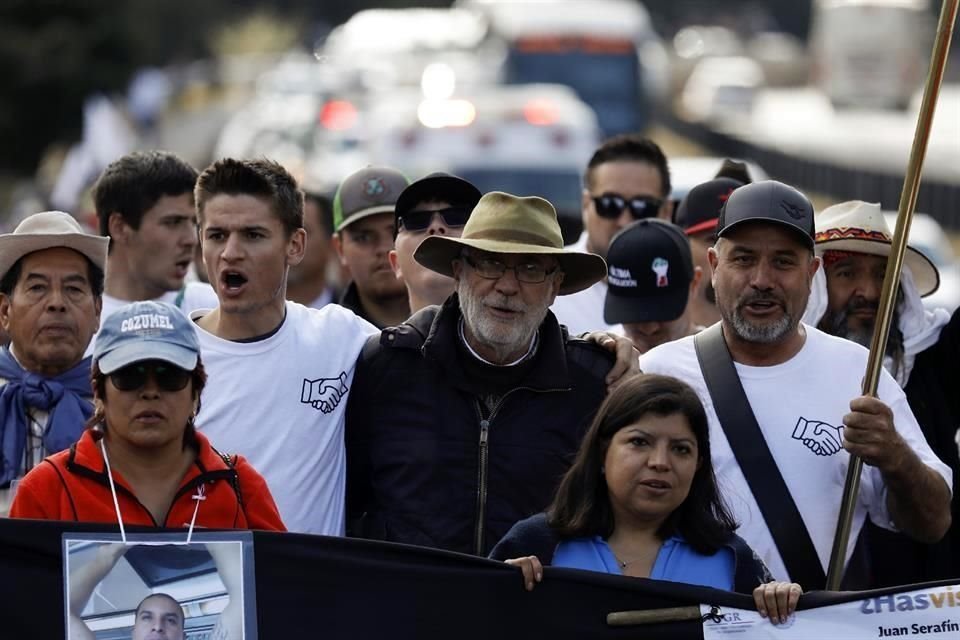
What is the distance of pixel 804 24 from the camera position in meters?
133

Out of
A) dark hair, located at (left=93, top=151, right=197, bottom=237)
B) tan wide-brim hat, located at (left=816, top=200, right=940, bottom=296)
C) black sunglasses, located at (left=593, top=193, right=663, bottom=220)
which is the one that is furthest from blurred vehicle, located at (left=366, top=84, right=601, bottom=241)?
tan wide-brim hat, located at (left=816, top=200, right=940, bottom=296)

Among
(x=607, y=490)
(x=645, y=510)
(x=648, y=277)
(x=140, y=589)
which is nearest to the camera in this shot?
(x=140, y=589)

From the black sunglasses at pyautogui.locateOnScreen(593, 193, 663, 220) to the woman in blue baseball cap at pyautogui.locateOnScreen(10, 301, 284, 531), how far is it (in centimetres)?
392

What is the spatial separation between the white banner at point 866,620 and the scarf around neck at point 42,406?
6.57ft

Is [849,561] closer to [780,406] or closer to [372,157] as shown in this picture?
[780,406]

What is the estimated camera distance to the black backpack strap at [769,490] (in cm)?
605

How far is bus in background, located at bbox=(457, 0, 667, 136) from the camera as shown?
134ft

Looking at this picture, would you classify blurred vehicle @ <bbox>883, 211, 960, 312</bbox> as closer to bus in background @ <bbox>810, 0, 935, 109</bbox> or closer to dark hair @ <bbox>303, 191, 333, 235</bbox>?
dark hair @ <bbox>303, 191, 333, 235</bbox>

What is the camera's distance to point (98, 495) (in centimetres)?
536

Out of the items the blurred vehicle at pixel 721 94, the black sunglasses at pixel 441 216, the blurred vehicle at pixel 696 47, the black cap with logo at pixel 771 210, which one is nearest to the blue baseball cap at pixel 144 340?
the black cap with logo at pixel 771 210

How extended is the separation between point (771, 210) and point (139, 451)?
2.11 metres

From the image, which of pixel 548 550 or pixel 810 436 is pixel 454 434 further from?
pixel 810 436

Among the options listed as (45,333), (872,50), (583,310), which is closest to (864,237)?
(583,310)

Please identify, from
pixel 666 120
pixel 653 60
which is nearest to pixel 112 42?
pixel 653 60
